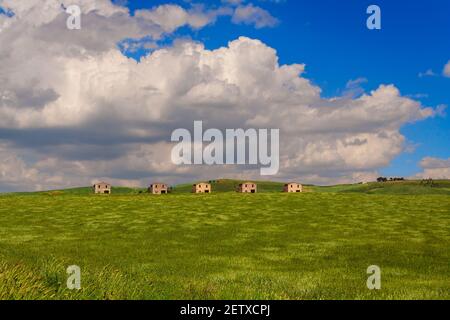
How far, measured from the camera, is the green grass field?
17095 mm

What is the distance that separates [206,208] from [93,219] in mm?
17856

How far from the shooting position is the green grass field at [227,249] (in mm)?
17095

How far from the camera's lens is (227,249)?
36000 mm

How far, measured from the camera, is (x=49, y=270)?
16.8 m

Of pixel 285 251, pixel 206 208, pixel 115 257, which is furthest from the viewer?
pixel 206 208

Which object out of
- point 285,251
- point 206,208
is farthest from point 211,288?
point 206,208

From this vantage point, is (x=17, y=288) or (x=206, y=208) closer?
(x=17, y=288)
